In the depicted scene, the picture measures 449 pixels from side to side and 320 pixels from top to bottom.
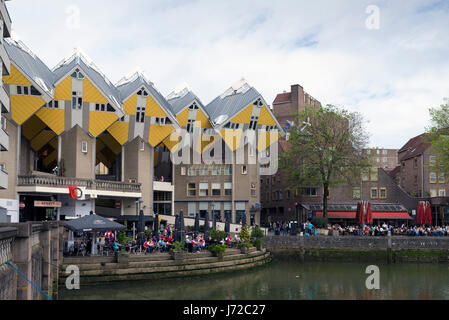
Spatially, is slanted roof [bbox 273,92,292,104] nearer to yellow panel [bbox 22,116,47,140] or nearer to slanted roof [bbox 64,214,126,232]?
yellow panel [bbox 22,116,47,140]

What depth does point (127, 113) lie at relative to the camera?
63250 mm

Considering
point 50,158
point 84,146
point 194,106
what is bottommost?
point 50,158

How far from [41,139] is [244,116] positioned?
86.0 feet

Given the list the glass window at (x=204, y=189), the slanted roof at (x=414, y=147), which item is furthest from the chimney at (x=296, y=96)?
the glass window at (x=204, y=189)

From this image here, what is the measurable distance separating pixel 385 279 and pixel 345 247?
42.0ft

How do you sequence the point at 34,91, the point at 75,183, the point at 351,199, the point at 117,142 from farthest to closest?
the point at 351,199 → the point at 117,142 → the point at 75,183 → the point at 34,91

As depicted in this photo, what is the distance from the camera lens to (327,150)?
63.2 metres

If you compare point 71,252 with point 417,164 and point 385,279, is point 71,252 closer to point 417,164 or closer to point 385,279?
point 385,279

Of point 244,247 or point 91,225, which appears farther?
point 244,247

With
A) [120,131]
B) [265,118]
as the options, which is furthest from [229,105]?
[120,131]

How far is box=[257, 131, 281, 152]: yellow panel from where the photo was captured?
2859 inches

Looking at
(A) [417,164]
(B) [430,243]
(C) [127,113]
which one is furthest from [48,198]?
(A) [417,164]

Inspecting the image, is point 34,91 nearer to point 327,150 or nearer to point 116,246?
point 116,246

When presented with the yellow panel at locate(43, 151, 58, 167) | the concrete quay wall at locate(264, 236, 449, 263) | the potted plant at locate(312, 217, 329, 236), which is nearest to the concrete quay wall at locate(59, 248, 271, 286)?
the concrete quay wall at locate(264, 236, 449, 263)
